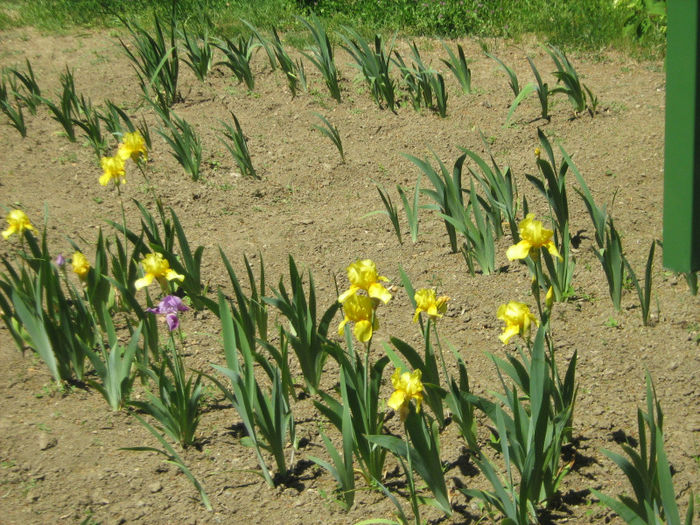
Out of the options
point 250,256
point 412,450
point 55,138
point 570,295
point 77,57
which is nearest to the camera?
point 412,450

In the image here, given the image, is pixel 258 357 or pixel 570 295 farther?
pixel 570 295

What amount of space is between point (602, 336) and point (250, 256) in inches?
57.9

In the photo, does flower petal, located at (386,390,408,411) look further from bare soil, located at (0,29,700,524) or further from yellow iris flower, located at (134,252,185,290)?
yellow iris flower, located at (134,252,185,290)

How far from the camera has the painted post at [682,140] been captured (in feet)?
7.10

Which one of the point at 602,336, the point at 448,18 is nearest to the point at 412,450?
the point at 602,336

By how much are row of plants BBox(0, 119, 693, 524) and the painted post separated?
361mm

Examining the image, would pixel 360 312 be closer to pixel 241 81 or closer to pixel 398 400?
pixel 398 400

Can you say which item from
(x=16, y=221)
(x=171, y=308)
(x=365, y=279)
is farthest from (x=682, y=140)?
(x=16, y=221)

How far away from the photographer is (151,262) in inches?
91.0

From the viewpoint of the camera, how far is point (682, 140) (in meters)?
2.29

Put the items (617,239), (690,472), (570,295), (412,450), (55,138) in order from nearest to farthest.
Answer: (412,450) < (690,472) < (617,239) < (570,295) < (55,138)

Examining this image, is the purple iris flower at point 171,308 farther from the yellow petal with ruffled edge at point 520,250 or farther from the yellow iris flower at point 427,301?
the yellow petal with ruffled edge at point 520,250

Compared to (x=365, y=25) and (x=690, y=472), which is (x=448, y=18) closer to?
(x=365, y=25)

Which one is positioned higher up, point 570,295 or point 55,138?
point 55,138
